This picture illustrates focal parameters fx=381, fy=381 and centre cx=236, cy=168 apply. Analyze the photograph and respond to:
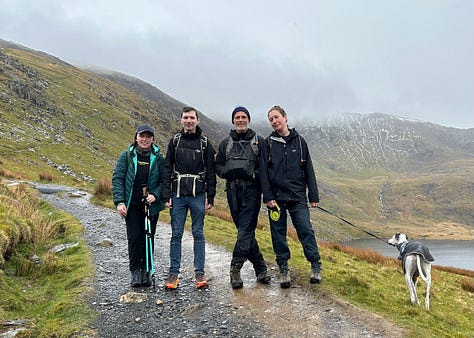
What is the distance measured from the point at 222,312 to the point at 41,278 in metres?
4.32

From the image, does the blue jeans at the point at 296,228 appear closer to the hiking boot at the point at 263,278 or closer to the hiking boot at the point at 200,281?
the hiking boot at the point at 263,278

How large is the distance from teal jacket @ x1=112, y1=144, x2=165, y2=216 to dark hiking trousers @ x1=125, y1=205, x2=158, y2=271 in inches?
8.1

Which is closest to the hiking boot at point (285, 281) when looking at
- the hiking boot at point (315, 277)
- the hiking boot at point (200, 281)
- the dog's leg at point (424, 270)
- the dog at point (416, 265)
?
the hiking boot at point (315, 277)

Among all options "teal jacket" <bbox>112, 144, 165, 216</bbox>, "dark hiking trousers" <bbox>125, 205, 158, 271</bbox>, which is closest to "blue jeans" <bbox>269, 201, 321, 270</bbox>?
"teal jacket" <bbox>112, 144, 165, 216</bbox>

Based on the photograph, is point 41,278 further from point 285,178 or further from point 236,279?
point 285,178

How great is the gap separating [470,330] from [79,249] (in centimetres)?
923

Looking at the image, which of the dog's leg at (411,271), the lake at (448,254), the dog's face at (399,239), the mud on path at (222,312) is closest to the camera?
the mud on path at (222,312)

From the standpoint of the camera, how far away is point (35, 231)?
10234 millimetres

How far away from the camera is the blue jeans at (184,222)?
7211 mm

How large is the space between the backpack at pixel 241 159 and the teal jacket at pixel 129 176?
1.42 metres

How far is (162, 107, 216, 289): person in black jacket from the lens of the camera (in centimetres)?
710

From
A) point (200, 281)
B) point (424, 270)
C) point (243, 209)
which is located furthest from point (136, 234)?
point (424, 270)

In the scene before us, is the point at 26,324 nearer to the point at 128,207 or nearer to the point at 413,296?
the point at 128,207

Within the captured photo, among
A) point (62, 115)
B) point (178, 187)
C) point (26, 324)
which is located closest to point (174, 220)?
point (178, 187)
